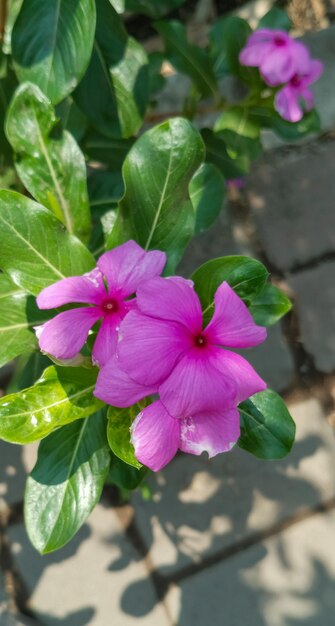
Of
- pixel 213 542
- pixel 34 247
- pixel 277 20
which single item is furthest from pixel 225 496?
pixel 277 20

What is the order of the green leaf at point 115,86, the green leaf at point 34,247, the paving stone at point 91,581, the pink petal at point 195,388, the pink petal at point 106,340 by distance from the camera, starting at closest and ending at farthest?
the pink petal at point 195,388 < the pink petal at point 106,340 < the green leaf at point 34,247 < the green leaf at point 115,86 < the paving stone at point 91,581

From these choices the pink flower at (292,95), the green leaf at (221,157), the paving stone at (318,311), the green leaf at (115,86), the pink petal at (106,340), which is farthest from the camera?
the paving stone at (318,311)

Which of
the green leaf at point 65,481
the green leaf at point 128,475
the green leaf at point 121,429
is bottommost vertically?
the green leaf at point 128,475

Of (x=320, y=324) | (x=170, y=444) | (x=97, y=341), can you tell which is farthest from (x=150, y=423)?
(x=320, y=324)

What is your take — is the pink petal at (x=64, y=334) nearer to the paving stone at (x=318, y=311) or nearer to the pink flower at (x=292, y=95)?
the pink flower at (x=292, y=95)

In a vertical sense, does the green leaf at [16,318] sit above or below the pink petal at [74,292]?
below

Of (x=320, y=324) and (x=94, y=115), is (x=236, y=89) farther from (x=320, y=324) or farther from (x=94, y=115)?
(x=94, y=115)

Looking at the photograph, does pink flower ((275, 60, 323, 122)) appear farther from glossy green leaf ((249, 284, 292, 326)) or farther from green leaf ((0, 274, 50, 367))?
green leaf ((0, 274, 50, 367))

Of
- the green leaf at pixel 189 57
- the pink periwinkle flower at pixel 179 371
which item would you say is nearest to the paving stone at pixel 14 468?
the green leaf at pixel 189 57
